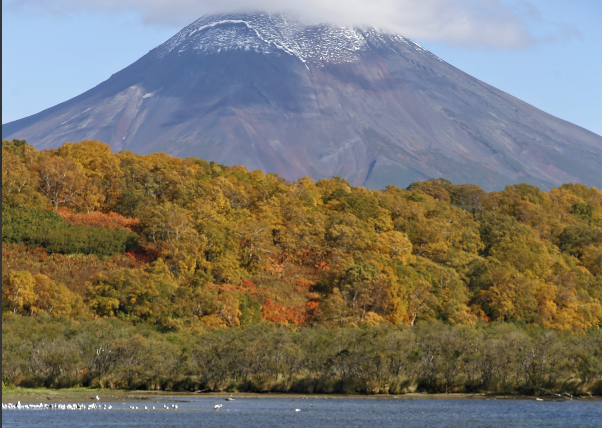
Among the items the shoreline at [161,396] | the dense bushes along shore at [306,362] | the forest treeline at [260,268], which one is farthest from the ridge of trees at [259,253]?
the shoreline at [161,396]

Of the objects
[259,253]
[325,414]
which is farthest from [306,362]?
[259,253]

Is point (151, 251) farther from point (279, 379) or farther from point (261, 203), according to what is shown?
point (279, 379)

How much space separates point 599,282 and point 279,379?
174 ft

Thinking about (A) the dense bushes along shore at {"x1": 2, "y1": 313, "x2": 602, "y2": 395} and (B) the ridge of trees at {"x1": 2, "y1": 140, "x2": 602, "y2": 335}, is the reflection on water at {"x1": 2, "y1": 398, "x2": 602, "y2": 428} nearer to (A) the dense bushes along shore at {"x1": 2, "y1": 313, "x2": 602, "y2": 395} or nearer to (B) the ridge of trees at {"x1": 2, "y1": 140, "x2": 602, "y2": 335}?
(A) the dense bushes along shore at {"x1": 2, "y1": 313, "x2": 602, "y2": 395}

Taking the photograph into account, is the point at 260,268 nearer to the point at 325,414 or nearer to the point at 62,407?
the point at 325,414

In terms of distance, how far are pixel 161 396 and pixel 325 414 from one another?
48.9 ft

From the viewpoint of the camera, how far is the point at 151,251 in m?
86.4

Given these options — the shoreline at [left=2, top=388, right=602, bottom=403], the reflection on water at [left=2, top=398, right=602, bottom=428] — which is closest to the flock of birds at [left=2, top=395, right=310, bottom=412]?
the reflection on water at [left=2, top=398, right=602, bottom=428]

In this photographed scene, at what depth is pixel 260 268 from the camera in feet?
289

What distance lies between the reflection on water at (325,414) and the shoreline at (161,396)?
196 cm

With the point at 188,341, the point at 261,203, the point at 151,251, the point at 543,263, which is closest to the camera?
the point at 188,341

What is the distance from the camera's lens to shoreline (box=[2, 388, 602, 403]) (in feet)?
162

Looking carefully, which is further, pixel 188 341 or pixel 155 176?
pixel 155 176

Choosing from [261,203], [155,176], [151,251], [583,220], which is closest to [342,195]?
[261,203]
